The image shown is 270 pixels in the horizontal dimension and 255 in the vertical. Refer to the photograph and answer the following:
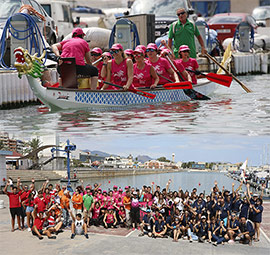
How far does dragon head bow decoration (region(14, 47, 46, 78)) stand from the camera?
1122 cm

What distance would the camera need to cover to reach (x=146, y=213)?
33.9 feet

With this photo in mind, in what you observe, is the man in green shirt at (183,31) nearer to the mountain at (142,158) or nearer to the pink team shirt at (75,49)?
the mountain at (142,158)

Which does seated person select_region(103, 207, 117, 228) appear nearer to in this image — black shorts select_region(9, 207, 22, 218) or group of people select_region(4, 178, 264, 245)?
group of people select_region(4, 178, 264, 245)

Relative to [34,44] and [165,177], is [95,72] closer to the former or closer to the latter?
[34,44]

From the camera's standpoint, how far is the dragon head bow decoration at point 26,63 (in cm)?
1122

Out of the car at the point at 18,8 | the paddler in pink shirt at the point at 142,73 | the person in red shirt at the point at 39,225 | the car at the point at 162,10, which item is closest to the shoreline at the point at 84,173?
the paddler in pink shirt at the point at 142,73

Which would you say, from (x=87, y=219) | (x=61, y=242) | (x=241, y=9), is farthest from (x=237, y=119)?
(x=241, y=9)

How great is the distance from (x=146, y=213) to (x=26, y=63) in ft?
12.3

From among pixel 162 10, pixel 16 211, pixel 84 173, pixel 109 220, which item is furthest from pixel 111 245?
pixel 162 10

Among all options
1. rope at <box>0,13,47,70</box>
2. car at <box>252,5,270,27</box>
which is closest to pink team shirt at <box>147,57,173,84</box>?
rope at <box>0,13,47,70</box>

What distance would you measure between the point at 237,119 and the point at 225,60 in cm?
871

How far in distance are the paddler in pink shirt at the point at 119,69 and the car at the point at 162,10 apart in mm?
11471

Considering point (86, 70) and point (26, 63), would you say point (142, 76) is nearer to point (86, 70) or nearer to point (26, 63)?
point (86, 70)

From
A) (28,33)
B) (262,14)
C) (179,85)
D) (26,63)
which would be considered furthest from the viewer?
(262,14)
